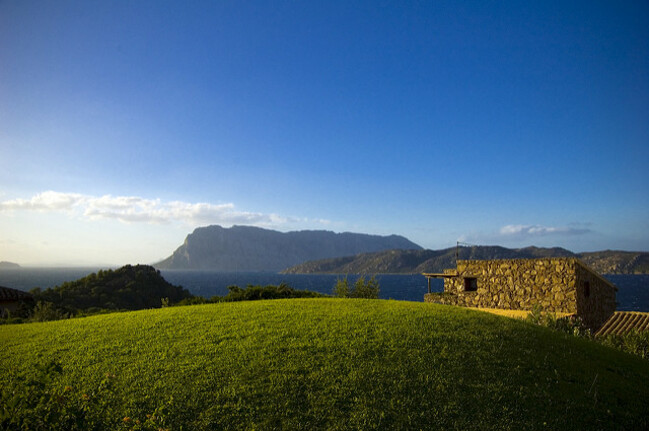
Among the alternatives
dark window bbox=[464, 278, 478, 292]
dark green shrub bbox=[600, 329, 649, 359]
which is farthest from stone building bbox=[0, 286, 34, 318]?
dark green shrub bbox=[600, 329, 649, 359]

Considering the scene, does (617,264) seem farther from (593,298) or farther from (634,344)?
(634,344)

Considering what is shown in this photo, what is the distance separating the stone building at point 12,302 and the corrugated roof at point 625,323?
35392 millimetres

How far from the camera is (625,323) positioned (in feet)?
75.9

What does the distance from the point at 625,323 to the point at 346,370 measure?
76.2ft

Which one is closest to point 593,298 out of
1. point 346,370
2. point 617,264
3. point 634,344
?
point 634,344

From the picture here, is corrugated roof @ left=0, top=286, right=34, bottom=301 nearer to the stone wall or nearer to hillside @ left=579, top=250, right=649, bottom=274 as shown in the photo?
the stone wall

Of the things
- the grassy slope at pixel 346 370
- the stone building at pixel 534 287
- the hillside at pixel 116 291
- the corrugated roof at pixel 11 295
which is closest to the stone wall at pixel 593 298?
the stone building at pixel 534 287

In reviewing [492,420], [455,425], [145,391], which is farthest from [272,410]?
[492,420]

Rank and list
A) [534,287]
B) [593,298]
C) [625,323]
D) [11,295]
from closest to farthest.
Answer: [625,323], [11,295], [534,287], [593,298]

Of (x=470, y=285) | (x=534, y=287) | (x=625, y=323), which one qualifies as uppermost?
(x=534, y=287)

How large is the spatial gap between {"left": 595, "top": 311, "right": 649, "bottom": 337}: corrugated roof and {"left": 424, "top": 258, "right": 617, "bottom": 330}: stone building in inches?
54.3

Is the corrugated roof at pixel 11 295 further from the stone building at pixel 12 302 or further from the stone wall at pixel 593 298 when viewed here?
the stone wall at pixel 593 298

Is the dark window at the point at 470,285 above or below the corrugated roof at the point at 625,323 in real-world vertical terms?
above

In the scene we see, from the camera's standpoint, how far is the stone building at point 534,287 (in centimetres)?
2388
